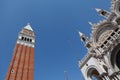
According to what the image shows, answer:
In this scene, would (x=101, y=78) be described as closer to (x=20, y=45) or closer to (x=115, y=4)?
(x=115, y=4)

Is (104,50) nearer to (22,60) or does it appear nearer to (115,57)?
(115,57)

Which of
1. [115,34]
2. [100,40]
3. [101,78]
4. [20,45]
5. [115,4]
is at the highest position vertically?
[20,45]

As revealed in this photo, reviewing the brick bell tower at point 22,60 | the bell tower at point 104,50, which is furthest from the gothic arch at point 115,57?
the brick bell tower at point 22,60

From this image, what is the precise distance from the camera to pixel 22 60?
39469 mm

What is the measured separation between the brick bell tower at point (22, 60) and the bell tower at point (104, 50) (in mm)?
14146

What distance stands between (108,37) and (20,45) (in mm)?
26504

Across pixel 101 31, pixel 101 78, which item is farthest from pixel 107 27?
pixel 101 78

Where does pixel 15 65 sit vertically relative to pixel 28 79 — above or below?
above

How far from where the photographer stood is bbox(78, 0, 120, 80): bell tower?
23.6 m

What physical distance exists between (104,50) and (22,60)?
→ 22.4m

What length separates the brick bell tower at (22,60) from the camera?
35403mm

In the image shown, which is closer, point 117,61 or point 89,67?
point 117,61

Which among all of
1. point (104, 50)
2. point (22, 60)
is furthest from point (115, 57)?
Result: point (22, 60)

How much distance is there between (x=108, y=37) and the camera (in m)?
25.9
